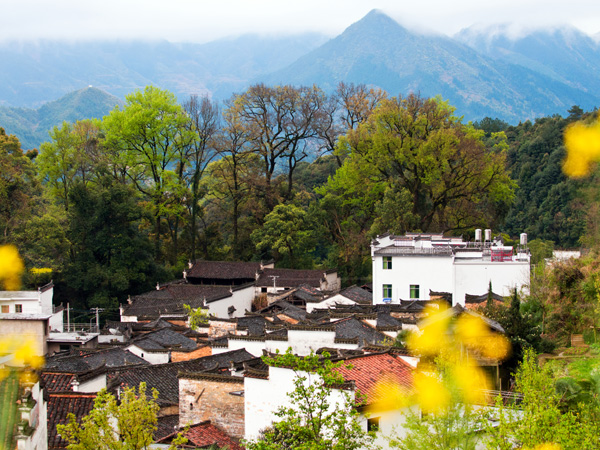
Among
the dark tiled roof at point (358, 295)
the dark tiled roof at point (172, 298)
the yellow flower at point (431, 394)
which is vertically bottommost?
the dark tiled roof at point (172, 298)

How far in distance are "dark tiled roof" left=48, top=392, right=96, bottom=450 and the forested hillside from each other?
2092cm

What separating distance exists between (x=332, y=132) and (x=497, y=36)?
508ft

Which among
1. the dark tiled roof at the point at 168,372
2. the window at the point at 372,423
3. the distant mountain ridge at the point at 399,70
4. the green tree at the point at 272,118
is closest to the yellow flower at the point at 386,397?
the window at the point at 372,423

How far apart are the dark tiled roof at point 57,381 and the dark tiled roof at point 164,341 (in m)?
7.36

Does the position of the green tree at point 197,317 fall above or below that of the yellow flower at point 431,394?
below

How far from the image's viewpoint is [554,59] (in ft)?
553

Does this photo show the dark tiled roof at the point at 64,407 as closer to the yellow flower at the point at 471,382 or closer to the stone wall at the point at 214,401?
the stone wall at the point at 214,401

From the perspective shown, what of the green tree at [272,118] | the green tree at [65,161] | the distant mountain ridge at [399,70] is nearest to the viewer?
the green tree at [65,161]

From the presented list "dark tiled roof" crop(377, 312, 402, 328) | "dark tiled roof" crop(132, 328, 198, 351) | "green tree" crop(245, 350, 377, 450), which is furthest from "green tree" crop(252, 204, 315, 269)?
"green tree" crop(245, 350, 377, 450)

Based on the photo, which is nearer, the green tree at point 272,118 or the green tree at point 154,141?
the green tree at point 154,141

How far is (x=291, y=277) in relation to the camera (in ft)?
116

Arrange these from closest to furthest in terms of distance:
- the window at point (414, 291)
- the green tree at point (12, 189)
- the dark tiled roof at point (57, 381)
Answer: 1. the dark tiled roof at point (57, 381)
2. the window at point (414, 291)
3. the green tree at point (12, 189)

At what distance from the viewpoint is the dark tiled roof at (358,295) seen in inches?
1113

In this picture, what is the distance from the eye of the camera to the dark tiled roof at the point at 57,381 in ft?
43.1
